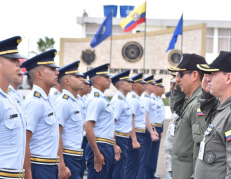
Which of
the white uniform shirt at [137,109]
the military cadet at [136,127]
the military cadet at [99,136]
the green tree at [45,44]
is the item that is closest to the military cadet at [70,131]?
the military cadet at [99,136]

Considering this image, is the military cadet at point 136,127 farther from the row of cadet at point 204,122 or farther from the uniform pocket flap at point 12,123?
the uniform pocket flap at point 12,123

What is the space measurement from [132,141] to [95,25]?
130 ft

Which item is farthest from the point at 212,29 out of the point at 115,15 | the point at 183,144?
the point at 183,144

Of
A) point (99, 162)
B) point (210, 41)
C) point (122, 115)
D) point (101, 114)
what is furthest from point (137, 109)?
point (210, 41)

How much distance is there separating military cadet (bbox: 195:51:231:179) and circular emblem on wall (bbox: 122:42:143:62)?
32.8m

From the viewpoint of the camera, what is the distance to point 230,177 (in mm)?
2451

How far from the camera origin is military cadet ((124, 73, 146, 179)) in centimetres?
717

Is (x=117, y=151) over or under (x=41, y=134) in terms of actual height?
under

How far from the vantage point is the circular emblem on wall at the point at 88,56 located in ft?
120

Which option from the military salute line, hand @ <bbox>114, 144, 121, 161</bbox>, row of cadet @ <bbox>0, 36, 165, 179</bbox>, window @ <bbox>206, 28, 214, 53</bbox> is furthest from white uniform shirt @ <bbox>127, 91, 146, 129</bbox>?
window @ <bbox>206, 28, 214, 53</bbox>

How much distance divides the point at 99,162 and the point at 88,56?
3199 cm

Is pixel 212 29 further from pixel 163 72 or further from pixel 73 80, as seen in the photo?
pixel 73 80

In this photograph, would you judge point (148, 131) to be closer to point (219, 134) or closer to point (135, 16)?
point (219, 134)

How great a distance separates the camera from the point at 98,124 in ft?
18.2
